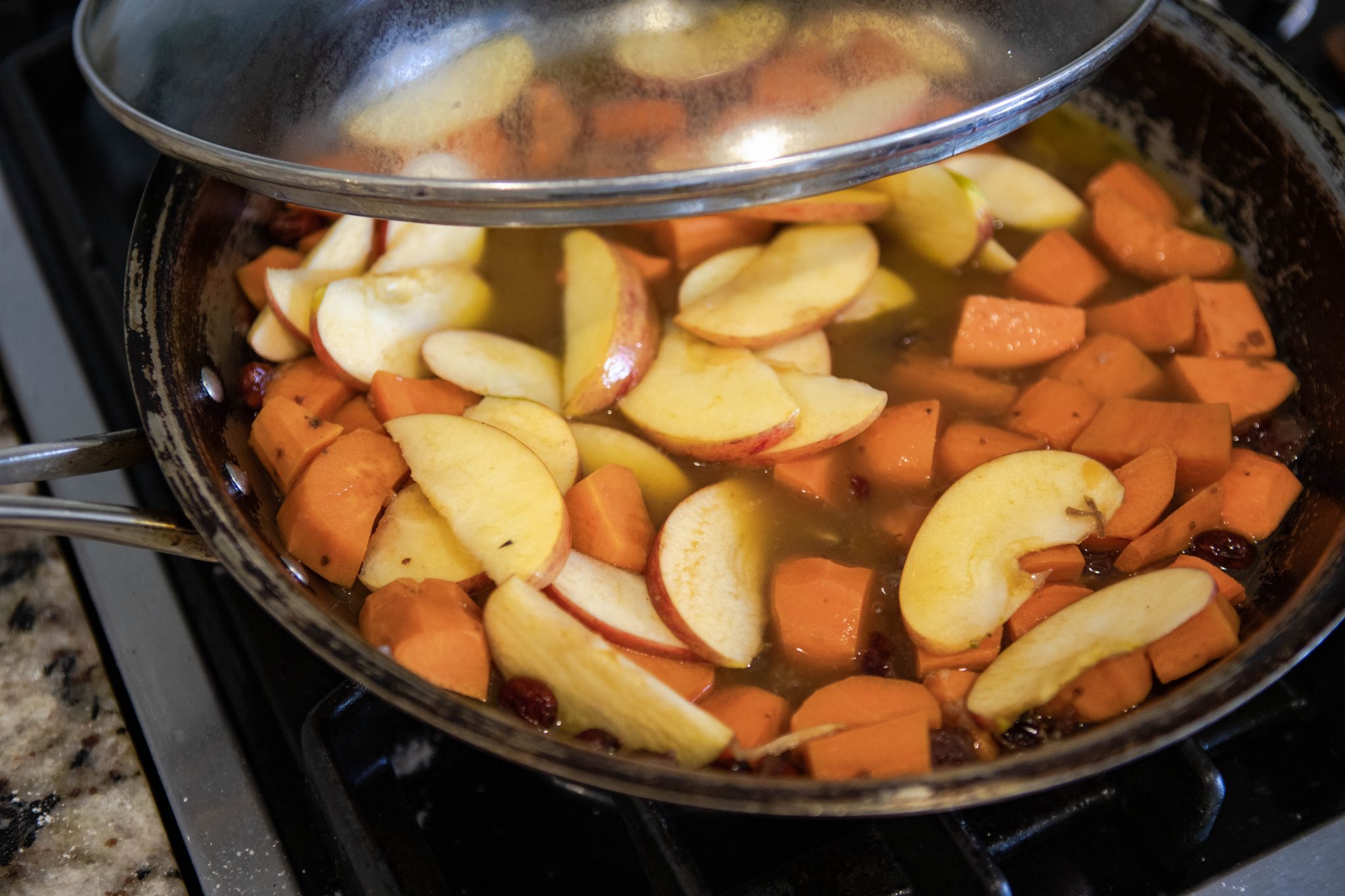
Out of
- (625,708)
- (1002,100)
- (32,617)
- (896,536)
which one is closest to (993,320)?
(896,536)

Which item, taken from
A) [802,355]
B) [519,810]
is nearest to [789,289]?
[802,355]

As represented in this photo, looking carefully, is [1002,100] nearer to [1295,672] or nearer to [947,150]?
[947,150]

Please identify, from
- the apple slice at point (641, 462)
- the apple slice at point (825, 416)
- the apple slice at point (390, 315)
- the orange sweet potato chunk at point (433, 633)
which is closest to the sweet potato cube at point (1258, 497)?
the apple slice at point (825, 416)

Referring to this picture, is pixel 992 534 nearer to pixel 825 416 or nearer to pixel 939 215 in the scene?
pixel 825 416

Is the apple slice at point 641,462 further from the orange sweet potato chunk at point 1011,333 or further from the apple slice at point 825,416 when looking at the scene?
the orange sweet potato chunk at point 1011,333

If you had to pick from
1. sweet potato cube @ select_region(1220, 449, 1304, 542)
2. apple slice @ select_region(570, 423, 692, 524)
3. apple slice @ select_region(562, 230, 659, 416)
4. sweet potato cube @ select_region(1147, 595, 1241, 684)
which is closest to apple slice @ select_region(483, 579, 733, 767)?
apple slice @ select_region(570, 423, 692, 524)

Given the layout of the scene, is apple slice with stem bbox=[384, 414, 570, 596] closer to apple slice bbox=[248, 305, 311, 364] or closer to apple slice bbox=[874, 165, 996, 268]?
apple slice bbox=[248, 305, 311, 364]
